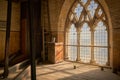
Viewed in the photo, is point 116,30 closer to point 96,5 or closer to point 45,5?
point 96,5

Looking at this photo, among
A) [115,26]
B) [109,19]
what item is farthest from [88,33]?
[115,26]

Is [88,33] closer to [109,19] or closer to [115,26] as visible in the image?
[109,19]

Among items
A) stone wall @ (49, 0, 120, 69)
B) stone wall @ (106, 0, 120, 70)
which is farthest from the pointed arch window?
stone wall @ (106, 0, 120, 70)

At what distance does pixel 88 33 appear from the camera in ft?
22.1

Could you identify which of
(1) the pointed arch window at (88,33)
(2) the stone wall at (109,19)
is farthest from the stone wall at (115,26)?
(1) the pointed arch window at (88,33)

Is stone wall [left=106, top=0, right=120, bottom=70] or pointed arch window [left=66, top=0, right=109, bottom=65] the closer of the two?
stone wall [left=106, top=0, right=120, bottom=70]

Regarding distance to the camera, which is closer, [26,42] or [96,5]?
[96,5]

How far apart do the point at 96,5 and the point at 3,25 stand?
13.7 ft

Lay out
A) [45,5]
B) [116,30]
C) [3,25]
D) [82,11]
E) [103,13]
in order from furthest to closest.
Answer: [45,5], [3,25], [82,11], [103,13], [116,30]

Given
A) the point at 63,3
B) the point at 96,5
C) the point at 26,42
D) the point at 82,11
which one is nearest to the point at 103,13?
the point at 96,5

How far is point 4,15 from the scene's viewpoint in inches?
299

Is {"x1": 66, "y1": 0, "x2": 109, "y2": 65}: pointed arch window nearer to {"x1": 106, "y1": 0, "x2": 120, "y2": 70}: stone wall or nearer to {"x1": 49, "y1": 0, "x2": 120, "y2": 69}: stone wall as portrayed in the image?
{"x1": 49, "y1": 0, "x2": 120, "y2": 69}: stone wall

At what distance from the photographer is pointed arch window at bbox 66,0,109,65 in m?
6.16

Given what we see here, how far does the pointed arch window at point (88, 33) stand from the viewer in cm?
616
